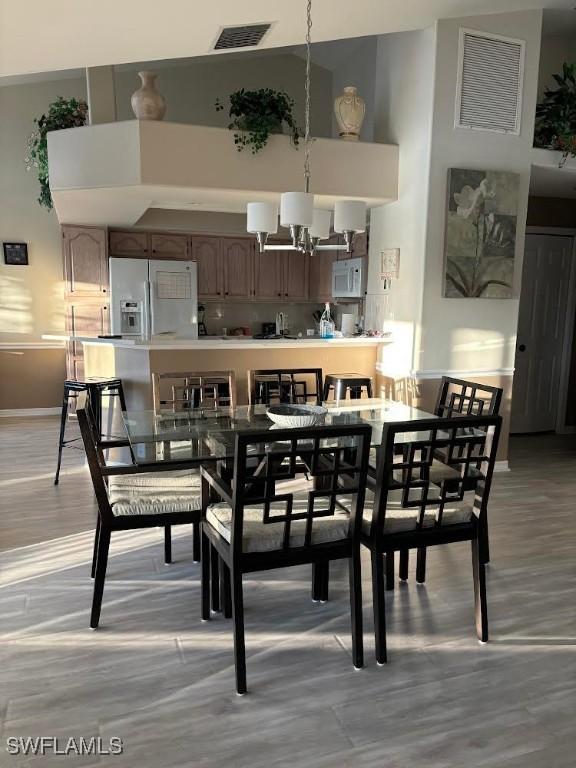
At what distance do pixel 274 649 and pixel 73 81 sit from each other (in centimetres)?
662

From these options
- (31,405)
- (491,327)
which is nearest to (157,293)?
(31,405)

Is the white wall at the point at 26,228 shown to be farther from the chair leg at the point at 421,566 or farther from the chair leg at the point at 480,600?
the chair leg at the point at 480,600

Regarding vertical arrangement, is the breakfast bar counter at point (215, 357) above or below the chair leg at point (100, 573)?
above

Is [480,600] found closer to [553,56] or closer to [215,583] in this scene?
[215,583]

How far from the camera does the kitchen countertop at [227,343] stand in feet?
14.6

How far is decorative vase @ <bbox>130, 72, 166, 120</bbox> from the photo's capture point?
168 inches

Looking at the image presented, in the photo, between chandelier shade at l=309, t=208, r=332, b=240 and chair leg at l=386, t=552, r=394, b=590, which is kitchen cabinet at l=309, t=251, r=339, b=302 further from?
chair leg at l=386, t=552, r=394, b=590

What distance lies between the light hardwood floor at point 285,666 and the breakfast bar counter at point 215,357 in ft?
4.59

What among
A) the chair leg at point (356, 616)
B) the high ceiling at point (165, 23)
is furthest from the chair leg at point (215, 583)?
the high ceiling at point (165, 23)

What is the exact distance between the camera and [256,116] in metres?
4.43

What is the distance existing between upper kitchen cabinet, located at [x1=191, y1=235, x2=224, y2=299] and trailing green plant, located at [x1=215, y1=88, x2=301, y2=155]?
2736 mm

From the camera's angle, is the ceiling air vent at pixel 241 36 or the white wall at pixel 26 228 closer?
the ceiling air vent at pixel 241 36

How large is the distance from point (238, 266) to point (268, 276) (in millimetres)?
407

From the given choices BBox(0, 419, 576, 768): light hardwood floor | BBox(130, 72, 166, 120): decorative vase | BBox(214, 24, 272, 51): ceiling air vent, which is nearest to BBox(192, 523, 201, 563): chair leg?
BBox(0, 419, 576, 768): light hardwood floor
